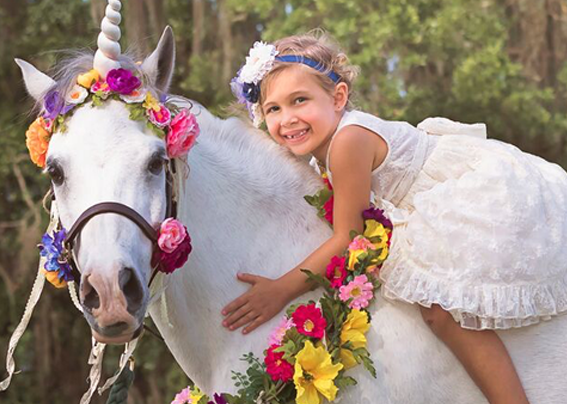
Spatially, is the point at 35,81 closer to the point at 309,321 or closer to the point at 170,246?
→ the point at 170,246

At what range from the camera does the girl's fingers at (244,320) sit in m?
2.57

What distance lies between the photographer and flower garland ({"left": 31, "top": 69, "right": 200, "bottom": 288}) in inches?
89.5

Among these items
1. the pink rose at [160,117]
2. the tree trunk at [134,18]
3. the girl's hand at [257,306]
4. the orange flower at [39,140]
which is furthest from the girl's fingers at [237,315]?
the tree trunk at [134,18]

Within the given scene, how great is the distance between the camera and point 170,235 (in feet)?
7.33

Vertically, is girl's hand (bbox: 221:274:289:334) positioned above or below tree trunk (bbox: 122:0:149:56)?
above

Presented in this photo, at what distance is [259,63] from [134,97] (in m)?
0.60

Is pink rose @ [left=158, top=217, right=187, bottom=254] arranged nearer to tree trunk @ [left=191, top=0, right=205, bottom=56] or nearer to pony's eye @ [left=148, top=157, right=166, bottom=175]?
pony's eye @ [left=148, top=157, right=166, bottom=175]

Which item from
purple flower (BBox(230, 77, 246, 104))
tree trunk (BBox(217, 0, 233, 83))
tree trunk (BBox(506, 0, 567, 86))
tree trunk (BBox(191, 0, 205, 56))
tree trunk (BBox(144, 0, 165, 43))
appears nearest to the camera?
purple flower (BBox(230, 77, 246, 104))

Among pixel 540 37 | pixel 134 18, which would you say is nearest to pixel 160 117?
pixel 134 18

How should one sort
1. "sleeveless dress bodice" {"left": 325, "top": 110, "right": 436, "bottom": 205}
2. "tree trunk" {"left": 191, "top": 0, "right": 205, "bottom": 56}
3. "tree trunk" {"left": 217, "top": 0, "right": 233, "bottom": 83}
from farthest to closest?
"tree trunk" {"left": 191, "top": 0, "right": 205, "bottom": 56}
"tree trunk" {"left": 217, "top": 0, "right": 233, "bottom": 83}
"sleeveless dress bodice" {"left": 325, "top": 110, "right": 436, "bottom": 205}

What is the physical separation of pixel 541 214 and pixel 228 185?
1.08 m

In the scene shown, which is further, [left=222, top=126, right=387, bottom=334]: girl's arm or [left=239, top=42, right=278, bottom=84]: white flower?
[left=239, top=42, right=278, bottom=84]: white flower

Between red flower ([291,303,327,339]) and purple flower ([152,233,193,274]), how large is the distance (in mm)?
444

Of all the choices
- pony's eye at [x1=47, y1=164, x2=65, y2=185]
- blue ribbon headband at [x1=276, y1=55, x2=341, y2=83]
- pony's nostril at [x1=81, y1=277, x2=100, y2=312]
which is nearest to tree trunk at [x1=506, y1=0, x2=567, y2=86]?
blue ribbon headband at [x1=276, y1=55, x2=341, y2=83]
